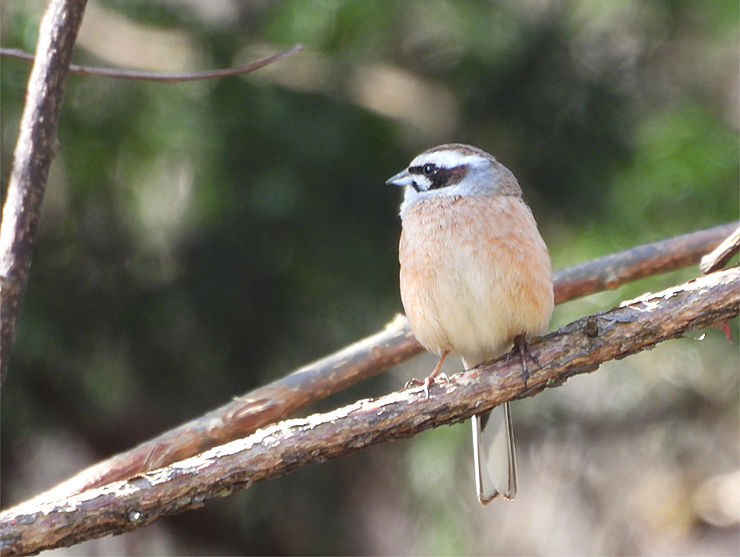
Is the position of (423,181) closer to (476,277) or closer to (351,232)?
(476,277)

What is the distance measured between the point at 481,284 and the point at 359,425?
3.51 ft

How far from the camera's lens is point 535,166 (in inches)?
202

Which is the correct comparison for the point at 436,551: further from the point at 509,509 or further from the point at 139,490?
the point at 139,490

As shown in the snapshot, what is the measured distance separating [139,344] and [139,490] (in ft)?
7.70

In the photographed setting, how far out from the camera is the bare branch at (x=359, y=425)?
2.70 m

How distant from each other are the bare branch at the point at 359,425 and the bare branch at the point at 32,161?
597 millimetres

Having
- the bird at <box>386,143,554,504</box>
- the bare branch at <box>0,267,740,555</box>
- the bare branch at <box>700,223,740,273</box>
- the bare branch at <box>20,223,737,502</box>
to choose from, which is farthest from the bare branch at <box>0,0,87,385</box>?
the bare branch at <box>700,223,740,273</box>

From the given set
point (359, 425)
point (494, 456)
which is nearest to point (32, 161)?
point (359, 425)

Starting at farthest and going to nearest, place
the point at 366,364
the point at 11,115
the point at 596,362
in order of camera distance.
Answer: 1. the point at 11,115
2. the point at 366,364
3. the point at 596,362

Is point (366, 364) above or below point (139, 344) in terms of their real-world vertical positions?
below

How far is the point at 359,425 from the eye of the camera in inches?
114

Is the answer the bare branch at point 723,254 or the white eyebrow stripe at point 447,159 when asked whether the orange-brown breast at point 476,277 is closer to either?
the white eyebrow stripe at point 447,159

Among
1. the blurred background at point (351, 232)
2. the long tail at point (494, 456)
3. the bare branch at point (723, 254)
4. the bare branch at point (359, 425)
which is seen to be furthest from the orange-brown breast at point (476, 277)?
the blurred background at point (351, 232)

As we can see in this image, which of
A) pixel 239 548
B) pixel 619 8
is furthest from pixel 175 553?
pixel 619 8
